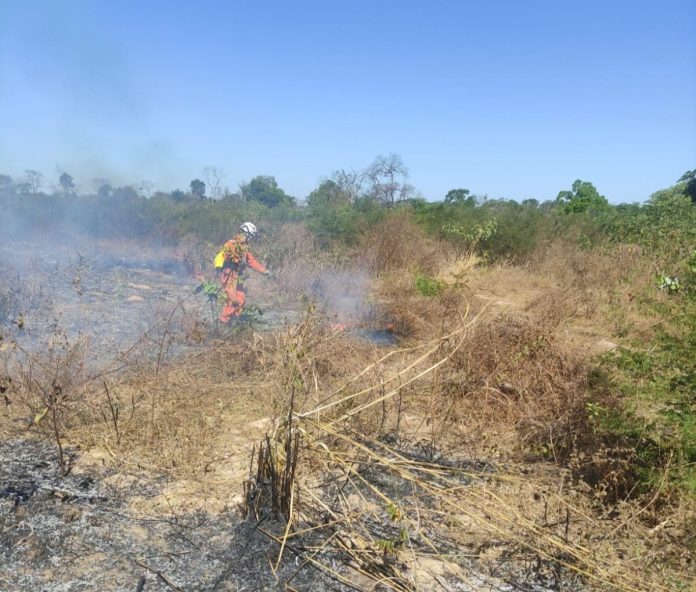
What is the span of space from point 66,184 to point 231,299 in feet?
42.5

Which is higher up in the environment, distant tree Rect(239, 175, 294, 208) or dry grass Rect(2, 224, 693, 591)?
distant tree Rect(239, 175, 294, 208)

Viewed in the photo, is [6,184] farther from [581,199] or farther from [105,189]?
[581,199]

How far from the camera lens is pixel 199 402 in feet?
15.9

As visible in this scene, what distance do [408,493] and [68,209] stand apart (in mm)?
13907

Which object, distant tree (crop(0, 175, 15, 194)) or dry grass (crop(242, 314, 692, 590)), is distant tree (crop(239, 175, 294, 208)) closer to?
distant tree (crop(0, 175, 15, 194))

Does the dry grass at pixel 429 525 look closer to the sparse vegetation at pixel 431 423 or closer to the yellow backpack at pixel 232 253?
the sparse vegetation at pixel 431 423

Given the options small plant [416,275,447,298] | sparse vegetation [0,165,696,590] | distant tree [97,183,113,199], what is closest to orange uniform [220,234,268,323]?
sparse vegetation [0,165,696,590]

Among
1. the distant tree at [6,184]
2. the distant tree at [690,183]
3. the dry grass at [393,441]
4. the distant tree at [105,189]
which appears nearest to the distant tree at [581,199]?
the distant tree at [690,183]

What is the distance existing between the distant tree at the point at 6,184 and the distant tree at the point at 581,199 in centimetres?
1633

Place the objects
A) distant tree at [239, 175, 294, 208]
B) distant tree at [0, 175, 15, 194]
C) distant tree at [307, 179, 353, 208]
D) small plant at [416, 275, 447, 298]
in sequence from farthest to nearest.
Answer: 1. distant tree at [239, 175, 294, 208]
2. distant tree at [307, 179, 353, 208]
3. distant tree at [0, 175, 15, 194]
4. small plant at [416, 275, 447, 298]

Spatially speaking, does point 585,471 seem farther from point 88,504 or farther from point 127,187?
point 127,187

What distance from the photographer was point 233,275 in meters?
7.38

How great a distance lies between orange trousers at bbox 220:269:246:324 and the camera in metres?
7.23

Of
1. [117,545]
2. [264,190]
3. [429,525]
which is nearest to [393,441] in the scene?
[429,525]
